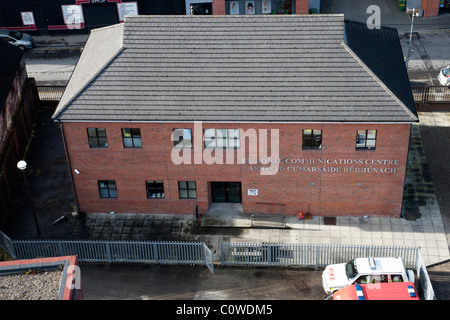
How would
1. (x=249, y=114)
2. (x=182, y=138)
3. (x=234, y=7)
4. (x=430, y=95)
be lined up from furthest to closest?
1. (x=234, y=7)
2. (x=430, y=95)
3. (x=182, y=138)
4. (x=249, y=114)

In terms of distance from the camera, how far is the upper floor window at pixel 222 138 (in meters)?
35.9

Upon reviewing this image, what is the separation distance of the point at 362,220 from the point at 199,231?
973 cm

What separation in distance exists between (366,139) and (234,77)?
8.20m

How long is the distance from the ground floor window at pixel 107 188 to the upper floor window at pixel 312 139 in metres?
11.8

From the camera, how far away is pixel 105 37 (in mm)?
40562

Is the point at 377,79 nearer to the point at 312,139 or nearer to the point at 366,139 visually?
the point at 366,139

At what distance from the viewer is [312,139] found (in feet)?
118

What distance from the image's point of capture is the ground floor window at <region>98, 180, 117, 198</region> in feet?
127

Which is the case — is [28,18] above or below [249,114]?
below

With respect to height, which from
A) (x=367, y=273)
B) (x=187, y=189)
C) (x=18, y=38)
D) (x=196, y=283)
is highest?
(x=18, y=38)

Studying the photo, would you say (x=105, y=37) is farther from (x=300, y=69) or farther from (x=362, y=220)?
(x=362, y=220)

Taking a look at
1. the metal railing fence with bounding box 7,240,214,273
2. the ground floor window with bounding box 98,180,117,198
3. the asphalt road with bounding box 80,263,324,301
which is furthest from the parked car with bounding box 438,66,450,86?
the ground floor window with bounding box 98,180,117,198

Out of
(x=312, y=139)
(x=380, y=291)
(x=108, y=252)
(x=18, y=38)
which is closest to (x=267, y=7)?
(x=18, y=38)

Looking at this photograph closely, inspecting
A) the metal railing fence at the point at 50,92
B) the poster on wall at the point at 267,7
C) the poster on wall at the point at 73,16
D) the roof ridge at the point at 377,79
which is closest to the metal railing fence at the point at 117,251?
the roof ridge at the point at 377,79
